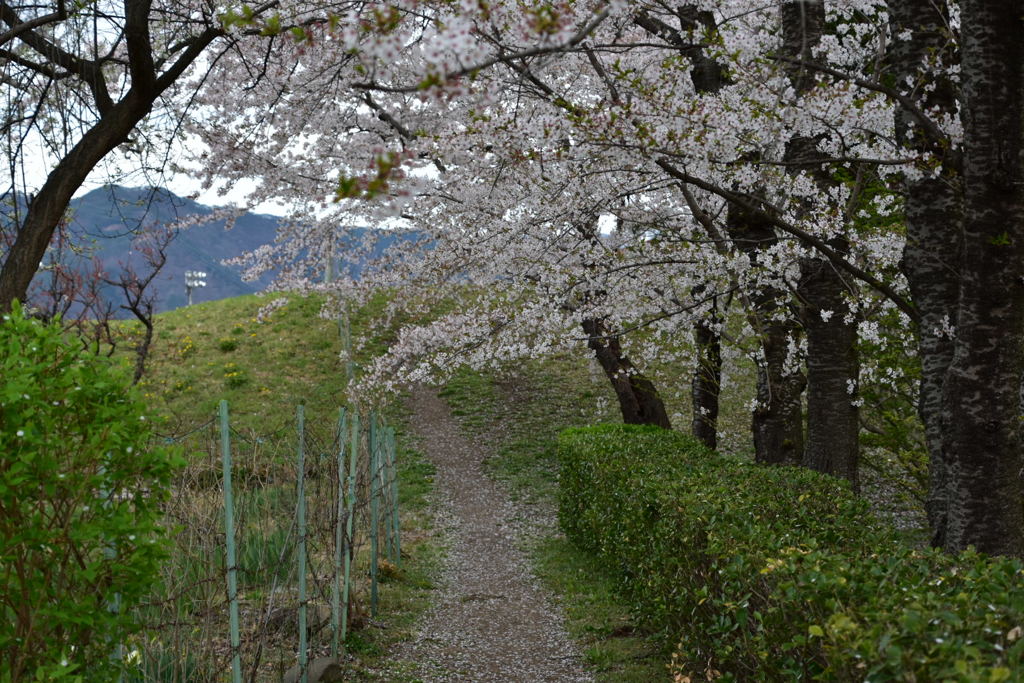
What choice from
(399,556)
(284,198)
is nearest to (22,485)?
(399,556)

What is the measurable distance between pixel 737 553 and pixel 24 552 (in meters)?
3.07

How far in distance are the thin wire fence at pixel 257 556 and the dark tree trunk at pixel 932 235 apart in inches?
159

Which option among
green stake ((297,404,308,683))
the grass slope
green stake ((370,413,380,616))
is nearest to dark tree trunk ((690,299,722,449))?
the grass slope

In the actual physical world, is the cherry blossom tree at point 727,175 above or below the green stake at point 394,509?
above

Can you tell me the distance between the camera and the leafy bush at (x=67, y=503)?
11.3ft

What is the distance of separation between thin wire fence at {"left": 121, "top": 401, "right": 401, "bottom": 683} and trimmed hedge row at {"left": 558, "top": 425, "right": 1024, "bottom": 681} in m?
2.42

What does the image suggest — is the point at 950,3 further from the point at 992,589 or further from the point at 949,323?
the point at 992,589

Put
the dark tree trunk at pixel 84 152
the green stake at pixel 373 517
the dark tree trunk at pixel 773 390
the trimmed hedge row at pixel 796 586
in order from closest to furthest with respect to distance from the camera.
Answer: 1. the trimmed hedge row at pixel 796 586
2. the dark tree trunk at pixel 84 152
3. the green stake at pixel 373 517
4. the dark tree trunk at pixel 773 390

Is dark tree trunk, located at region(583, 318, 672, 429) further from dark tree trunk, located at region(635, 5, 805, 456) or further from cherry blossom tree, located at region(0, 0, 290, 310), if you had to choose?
cherry blossom tree, located at region(0, 0, 290, 310)

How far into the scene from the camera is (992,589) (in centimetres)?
272

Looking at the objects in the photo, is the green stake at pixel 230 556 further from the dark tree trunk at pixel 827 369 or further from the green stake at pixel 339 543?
the dark tree trunk at pixel 827 369

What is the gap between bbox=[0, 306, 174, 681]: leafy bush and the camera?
345 cm

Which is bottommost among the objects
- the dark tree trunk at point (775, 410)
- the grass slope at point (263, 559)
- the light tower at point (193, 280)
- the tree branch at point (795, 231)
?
the grass slope at point (263, 559)

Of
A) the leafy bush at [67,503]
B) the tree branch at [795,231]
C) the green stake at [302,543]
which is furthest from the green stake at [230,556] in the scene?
the tree branch at [795,231]
